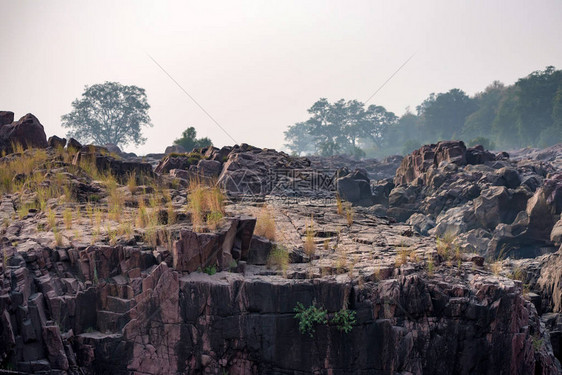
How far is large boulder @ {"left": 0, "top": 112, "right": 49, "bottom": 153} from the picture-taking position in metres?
20.5

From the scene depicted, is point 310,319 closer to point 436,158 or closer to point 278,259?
point 278,259

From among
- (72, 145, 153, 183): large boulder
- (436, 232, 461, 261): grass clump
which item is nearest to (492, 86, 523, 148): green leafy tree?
(72, 145, 153, 183): large boulder

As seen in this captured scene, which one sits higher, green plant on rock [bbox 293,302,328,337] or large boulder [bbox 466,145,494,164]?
large boulder [bbox 466,145,494,164]

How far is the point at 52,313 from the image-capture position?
8.00m

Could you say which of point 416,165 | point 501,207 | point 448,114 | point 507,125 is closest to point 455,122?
point 448,114

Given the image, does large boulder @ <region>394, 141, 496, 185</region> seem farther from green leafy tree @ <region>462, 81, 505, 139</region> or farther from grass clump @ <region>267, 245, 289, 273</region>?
green leafy tree @ <region>462, 81, 505, 139</region>

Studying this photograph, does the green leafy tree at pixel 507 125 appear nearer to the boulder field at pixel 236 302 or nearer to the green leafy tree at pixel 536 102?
the green leafy tree at pixel 536 102

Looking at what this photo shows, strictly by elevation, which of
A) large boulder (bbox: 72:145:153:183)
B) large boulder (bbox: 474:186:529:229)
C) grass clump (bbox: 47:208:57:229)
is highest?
large boulder (bbox: 72:145:153:183)

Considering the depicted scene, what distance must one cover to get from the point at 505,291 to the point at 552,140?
69.6 metres

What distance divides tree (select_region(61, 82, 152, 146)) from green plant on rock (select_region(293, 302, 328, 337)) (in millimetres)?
67098

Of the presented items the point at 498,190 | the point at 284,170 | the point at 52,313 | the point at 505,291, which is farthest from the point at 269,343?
the point at 498,190

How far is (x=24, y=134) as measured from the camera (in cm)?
2091

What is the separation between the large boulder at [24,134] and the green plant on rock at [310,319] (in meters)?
16.4

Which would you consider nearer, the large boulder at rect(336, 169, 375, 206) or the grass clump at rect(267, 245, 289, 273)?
the grass clump at rect(267, 245, 289, 273)
